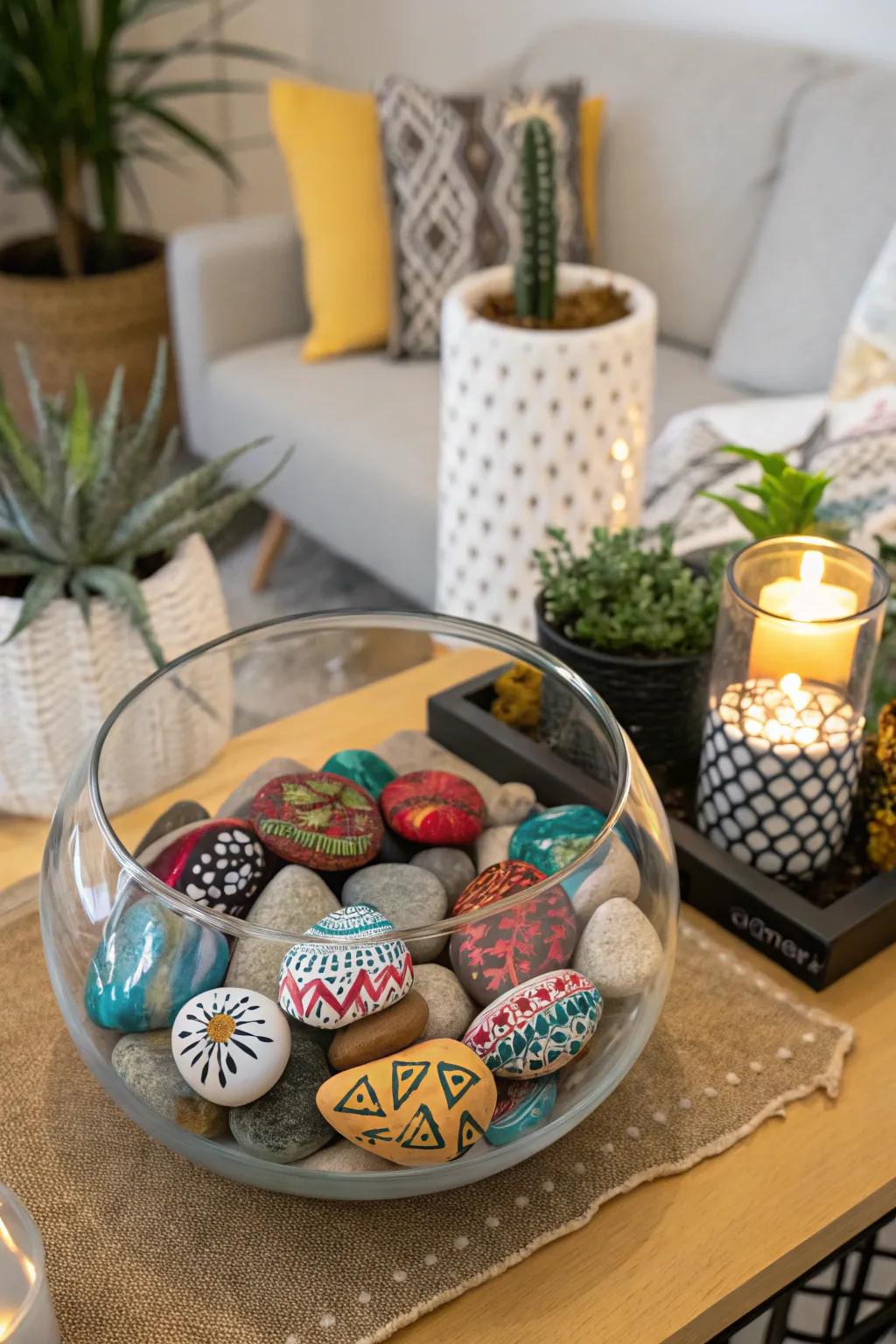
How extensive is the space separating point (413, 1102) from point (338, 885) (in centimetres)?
16

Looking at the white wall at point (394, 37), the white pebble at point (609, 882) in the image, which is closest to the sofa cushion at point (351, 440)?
the white wall at point (394, 37)

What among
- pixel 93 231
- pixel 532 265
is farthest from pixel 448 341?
pixel 93 231

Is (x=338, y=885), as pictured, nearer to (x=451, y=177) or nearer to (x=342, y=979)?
(x=342, y=979)

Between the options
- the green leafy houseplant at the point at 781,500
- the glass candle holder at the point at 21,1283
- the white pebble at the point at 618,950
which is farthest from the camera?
the green leafy houseplant at the point at 781,500

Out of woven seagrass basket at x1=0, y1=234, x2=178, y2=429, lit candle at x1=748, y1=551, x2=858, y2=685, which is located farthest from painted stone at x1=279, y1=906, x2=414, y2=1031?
woven seagrass basket at x1=0, y1=234, x2=178, y2=429

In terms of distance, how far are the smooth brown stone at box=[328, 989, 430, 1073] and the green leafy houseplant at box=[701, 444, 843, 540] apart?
1.35ft

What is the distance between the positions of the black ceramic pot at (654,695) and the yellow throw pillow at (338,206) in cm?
147

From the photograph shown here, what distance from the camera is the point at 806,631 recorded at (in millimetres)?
755

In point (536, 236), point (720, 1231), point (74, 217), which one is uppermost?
point (536, 236)

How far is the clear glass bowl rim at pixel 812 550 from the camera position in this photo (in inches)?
28.6

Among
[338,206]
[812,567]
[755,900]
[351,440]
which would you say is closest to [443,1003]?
[755,900]

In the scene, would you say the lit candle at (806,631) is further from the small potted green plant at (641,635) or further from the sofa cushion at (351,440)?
the sofa cushion at (351,440)

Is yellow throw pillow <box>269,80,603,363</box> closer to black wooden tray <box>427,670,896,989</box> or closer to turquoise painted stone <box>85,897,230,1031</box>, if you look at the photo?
black wooden tray <box>427,670,896,989</box>

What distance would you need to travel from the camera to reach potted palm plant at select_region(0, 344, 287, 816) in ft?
3.06
